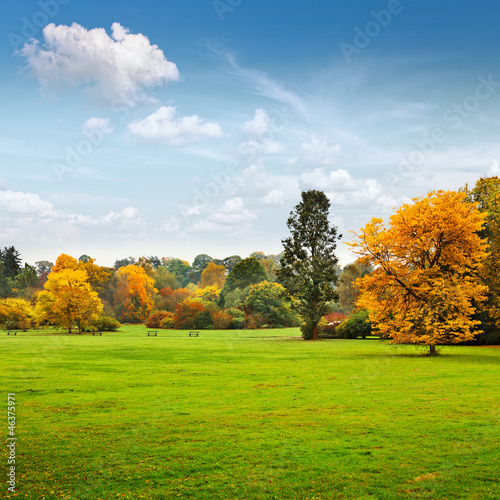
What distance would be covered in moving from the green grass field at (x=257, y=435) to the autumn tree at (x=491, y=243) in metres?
16.3

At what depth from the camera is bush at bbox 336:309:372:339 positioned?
174 feet

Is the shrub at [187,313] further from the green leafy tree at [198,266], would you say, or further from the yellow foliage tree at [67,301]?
the green leafy tree at [198,266]

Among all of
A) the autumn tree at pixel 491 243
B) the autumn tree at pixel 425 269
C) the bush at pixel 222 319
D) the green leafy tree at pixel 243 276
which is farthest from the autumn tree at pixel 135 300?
the autumn tree at pixel 425 269

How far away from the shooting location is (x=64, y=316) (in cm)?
6481

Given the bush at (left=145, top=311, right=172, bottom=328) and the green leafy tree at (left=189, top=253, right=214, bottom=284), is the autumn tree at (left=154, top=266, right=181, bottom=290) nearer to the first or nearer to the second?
the bush at (left=145, top=311, right=172, bottom=328)

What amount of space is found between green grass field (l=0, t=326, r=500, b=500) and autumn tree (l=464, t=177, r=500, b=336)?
16280mm

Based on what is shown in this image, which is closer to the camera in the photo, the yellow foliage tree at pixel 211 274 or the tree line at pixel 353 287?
the tree line at pixel 353 287

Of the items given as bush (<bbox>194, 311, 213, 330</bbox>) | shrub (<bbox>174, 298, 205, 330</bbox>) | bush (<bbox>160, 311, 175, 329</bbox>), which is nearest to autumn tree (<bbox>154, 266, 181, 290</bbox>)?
bush (<bbox>160, 311, 175, 329</bbox>)

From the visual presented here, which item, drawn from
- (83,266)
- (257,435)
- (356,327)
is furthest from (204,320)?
(257,435)

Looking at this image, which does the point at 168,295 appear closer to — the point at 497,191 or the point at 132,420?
the point at 497,191

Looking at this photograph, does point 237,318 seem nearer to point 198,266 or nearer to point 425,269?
point 425,269

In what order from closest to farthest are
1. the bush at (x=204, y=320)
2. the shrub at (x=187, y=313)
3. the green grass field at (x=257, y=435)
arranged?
1. the green grass field at (x=257, y=435)
2. the bush at (x=204, y=320)
3. the shrub at (x=187, y=313)

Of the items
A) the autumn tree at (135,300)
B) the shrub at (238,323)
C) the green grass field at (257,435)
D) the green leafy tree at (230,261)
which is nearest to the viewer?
the green grass field at (257,435)

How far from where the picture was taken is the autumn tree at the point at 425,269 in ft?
95.1
